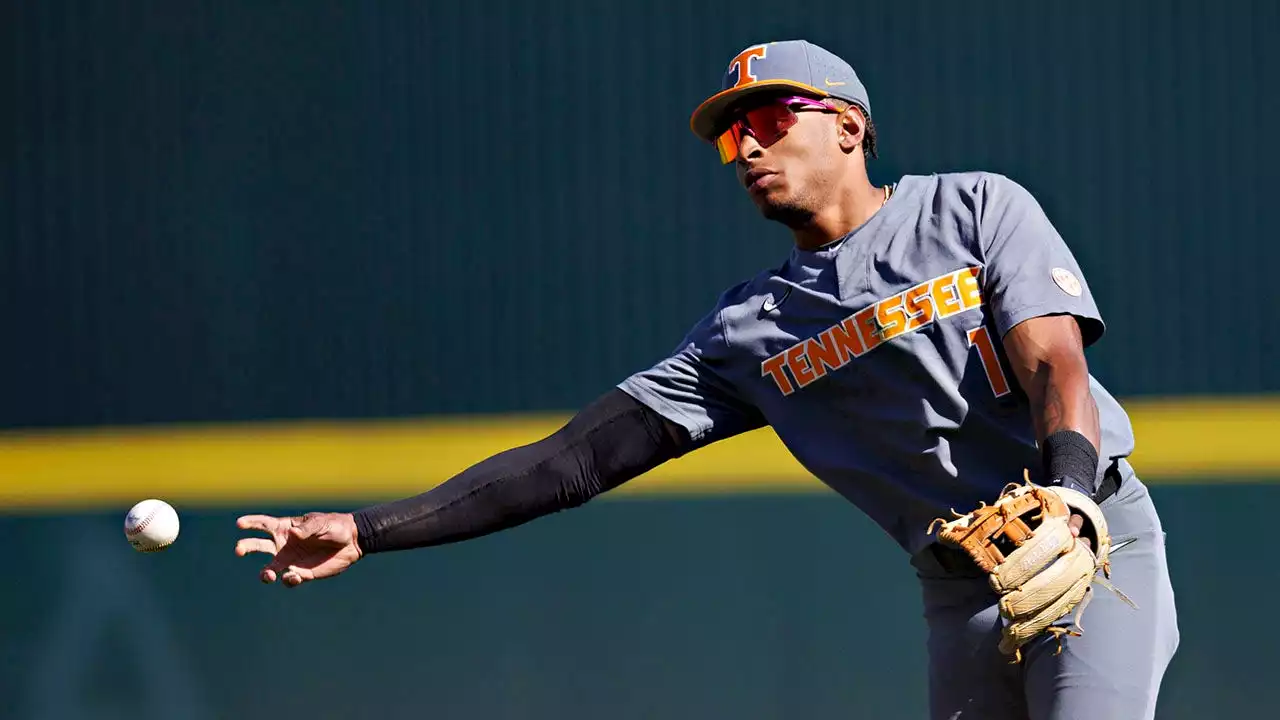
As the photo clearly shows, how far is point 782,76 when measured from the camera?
302cm

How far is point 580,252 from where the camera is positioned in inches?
224

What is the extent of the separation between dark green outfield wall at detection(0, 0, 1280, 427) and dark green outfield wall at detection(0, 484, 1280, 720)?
1.93 feet

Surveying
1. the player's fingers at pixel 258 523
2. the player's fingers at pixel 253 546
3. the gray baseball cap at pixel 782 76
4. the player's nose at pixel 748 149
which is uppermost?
the gray baseball cap at pixel 782 76

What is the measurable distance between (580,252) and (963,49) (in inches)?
64.9

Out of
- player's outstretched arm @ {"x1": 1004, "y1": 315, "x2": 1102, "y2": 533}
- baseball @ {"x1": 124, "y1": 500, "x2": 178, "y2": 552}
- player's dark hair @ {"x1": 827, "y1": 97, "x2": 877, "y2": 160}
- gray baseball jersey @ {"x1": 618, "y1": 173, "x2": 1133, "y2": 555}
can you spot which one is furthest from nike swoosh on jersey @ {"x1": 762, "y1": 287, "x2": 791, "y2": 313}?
baseball @ {"x1": 124, "y1": 500, "x2": 178, "y2": 552}

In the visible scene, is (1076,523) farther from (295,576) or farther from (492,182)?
(492,182)

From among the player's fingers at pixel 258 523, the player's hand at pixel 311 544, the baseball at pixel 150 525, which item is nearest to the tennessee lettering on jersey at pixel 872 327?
the player's hand at pixel 311 544

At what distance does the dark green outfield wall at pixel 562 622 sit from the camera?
5.03m

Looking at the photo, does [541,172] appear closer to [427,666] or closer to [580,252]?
[580,252]

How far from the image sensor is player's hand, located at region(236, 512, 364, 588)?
9.70 ft

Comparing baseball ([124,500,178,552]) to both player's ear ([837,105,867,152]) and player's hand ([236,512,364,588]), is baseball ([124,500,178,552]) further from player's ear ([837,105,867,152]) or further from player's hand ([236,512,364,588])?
player's ear ([837,105,867,152])

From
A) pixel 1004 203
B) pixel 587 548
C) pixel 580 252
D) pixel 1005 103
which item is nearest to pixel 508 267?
pixel 580 252

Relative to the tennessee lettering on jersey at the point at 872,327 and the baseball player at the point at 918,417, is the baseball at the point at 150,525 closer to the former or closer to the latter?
the baseball player at the point at 918,417

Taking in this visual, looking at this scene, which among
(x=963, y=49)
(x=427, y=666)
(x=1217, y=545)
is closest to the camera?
(x=1217, y=545)
